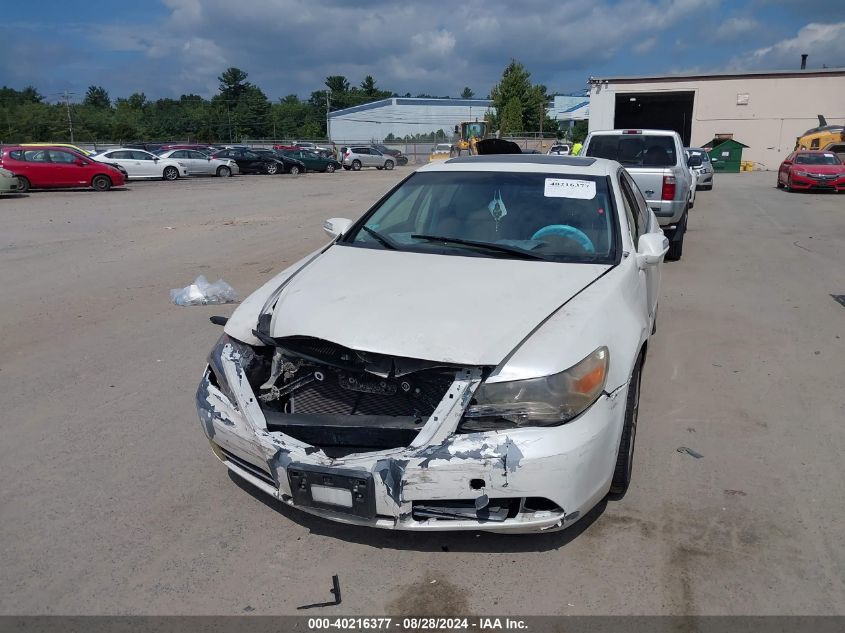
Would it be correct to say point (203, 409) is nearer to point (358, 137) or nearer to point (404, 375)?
point (404, 375)

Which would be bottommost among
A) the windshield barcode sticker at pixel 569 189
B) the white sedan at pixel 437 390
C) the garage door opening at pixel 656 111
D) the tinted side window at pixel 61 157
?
the white sedan at pixel 437 390

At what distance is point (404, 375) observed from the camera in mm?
2840

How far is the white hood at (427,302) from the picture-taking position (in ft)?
9.27

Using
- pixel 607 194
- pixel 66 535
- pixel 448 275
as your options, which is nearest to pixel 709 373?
pixel 607 194

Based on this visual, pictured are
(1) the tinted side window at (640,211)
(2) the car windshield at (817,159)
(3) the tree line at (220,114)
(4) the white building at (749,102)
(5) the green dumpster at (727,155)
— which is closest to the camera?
(1) the tinted side window at (640,211)

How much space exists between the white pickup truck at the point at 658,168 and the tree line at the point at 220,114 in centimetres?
5176

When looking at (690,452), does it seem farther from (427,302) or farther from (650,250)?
(427,302)

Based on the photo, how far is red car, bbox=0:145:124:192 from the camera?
882 inches

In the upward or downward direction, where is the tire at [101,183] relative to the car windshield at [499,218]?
downward

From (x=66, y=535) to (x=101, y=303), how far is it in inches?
195

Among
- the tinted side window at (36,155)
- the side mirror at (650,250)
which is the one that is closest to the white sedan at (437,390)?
the side mirror at (650,250)

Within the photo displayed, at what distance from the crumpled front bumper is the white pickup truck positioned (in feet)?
24.6

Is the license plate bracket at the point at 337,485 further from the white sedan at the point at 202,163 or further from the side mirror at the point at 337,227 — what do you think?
the white sedan at the point at 202,163

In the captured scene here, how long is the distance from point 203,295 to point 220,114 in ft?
341
